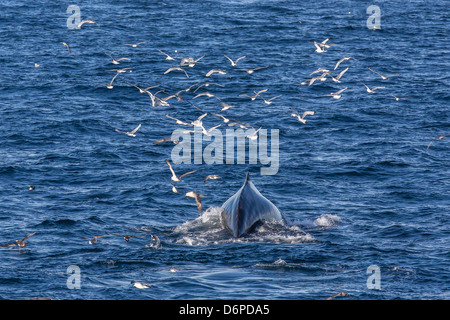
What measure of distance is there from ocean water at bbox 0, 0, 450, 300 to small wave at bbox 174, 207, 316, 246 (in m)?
0.08

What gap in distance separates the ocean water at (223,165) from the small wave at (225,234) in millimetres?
83

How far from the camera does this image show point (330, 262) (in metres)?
25.8

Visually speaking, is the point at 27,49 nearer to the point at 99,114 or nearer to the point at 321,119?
the point at 99,114

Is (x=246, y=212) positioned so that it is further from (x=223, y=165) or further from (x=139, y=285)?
(x=223, y=165)

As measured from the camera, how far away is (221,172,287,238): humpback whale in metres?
28.0

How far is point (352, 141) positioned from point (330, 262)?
16.2 meters

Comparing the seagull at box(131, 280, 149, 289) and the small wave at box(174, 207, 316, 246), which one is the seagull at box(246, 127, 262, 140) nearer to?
the small wave at box(174, 207, 316, 246)

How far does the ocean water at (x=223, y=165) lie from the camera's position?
25016mm

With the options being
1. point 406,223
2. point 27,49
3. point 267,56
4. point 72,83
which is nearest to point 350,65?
point 267,56

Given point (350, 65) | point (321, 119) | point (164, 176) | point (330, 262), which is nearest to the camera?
point (330, 262)

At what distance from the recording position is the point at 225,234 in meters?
28.3

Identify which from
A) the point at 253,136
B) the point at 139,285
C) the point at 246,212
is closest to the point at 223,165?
the point at 253,136

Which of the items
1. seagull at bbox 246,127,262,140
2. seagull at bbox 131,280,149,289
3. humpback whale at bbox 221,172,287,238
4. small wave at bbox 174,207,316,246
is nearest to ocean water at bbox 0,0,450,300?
Result: small wave at bbox 174,207,316,246
